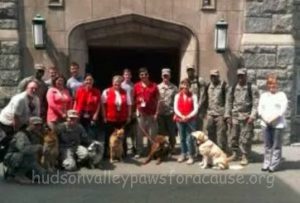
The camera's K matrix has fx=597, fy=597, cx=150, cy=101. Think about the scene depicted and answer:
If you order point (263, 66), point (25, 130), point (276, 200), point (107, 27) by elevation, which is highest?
point (107, 27)

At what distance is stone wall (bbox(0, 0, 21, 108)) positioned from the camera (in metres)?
11.6

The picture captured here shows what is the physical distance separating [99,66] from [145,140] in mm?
2902

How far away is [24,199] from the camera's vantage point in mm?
7949

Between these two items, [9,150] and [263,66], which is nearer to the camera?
[9,150]

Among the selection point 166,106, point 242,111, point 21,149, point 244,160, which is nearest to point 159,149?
point 166,106

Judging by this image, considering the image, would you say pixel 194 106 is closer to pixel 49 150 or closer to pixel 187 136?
pixel 187 136

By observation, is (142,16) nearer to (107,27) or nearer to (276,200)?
(107,27)

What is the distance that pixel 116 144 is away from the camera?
10352mm

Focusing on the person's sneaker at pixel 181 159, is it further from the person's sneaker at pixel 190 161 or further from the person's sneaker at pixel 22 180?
the person's sneaker at pixel 22 180

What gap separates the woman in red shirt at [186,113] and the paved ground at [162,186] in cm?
46

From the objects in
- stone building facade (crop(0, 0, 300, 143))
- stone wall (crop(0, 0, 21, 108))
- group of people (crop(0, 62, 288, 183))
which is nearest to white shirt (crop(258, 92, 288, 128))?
group of people (crop(0, 62, 288, 183))

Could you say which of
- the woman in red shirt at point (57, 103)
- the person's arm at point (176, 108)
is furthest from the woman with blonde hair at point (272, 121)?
the woman in red shirt at point (57, 103)

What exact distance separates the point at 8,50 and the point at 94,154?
3.15 metres

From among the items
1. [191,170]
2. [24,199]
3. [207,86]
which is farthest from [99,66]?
[24,199]
